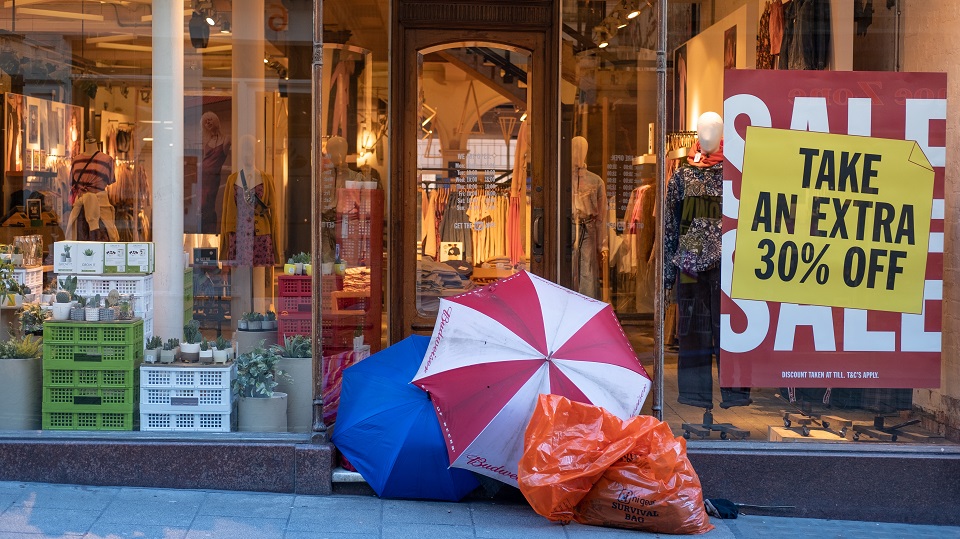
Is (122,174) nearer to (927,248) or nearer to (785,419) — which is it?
(785,419)

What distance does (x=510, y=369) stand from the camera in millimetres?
5121

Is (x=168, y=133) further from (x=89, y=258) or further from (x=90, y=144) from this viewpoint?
(x=89, y=258)

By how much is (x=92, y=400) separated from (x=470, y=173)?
10.3 feet

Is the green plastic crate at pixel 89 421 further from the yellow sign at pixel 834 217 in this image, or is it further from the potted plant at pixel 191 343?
the yellow sign at pixel 834 217

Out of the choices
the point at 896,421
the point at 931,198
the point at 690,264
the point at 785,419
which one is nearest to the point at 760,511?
the point at 785,419

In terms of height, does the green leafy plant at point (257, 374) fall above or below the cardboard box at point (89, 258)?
below

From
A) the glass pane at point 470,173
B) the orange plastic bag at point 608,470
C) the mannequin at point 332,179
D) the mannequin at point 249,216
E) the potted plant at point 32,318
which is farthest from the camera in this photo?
the glass pane at point 470,173

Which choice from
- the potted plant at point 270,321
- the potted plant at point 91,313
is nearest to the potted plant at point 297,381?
the potted plant at point 270,321

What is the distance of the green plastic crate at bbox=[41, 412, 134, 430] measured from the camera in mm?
5645

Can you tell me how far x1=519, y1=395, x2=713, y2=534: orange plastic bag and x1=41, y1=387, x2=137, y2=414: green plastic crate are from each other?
2285mm

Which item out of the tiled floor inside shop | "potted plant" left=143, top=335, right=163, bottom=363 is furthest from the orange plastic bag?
"potted plant" left=143, top=335, right=163, bottom=363

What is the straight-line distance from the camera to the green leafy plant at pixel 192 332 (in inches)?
236

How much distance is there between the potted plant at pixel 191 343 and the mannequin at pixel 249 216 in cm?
58

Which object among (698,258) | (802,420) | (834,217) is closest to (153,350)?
(698,258)
